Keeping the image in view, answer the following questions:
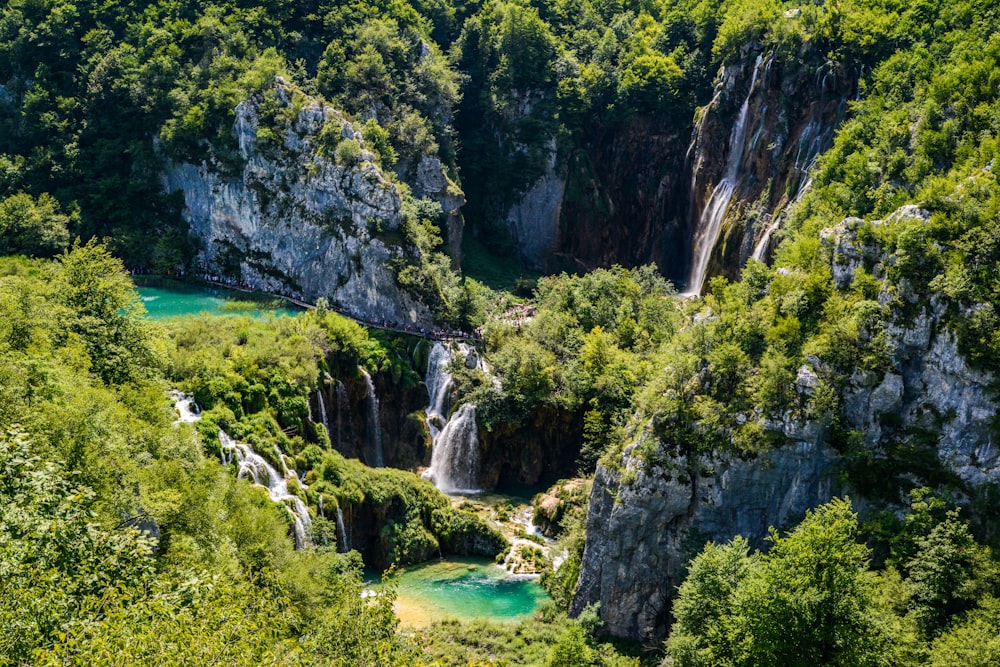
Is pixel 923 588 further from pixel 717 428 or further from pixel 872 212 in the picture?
pixel 872 212

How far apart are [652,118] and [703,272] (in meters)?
22.8

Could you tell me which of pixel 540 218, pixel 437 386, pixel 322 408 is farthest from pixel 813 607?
pixel 540 218

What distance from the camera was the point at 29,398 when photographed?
27797 millimetres

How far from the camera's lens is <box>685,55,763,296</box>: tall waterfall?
70125 millimetres

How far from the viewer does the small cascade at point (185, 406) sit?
138 ft

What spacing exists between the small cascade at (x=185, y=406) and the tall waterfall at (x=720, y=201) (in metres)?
41.5

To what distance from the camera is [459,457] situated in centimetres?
5728

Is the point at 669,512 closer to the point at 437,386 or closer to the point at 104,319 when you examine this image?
the point at 437,386

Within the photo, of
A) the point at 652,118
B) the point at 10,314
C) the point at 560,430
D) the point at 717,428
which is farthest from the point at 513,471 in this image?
the point at 652,118

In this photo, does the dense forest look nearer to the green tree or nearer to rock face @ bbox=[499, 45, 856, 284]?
the green tree

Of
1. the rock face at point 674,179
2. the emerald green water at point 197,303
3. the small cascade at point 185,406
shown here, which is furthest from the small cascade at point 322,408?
the rock face at point 674,179

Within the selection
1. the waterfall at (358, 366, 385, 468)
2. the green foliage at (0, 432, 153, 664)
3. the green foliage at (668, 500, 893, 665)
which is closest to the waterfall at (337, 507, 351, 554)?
the waterfall at (358, 366, 385, 468)

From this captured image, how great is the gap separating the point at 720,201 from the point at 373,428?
113 ft

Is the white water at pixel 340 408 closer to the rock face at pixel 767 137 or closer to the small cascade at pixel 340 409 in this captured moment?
the small cascade at pixel 340 409
